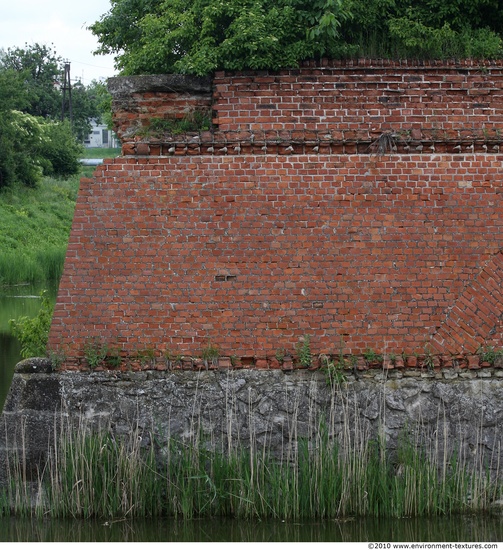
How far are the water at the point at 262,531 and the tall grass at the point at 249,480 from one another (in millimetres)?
85

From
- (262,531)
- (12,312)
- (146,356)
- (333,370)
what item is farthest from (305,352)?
(12,312)

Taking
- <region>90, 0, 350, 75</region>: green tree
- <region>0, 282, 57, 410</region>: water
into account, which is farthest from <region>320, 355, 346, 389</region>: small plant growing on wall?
<region>0, 282, 57, 410</region>: water

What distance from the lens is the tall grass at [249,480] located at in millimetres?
7945

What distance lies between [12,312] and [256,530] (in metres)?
15.5

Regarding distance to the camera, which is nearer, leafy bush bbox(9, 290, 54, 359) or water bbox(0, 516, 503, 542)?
water bbox(0, 516, 503, 542)

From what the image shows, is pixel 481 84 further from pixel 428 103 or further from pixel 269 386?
pixel 269 386

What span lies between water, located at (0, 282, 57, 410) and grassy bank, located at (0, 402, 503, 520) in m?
5.36

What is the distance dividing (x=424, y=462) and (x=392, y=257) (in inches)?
74.2

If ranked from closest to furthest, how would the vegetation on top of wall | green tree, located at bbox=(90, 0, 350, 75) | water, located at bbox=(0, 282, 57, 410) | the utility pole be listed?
green tree, located at bbox=(90, 0, 350, 75) → the vegetation on top of wall → water, located at bbox=(0, 282, 57, 410) → the utility pole

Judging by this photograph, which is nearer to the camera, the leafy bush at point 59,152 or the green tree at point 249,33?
the green tree at point 249,33

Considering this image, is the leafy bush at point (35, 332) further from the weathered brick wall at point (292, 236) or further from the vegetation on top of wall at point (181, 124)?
the vegetation on top of wall at point (181, 124)

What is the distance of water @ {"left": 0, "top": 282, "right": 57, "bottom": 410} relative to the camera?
15.7 metres

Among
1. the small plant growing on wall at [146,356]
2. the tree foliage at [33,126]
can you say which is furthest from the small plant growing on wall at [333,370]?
the tree foliage at [33,126]

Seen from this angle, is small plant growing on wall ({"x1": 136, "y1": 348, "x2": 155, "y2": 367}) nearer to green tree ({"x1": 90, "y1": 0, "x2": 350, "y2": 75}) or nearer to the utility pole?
green tree ({"x1": 90, "y1": 0, "x2": 350, "y2": 75})
